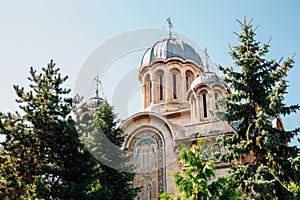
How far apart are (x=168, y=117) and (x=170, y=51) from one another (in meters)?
4.69

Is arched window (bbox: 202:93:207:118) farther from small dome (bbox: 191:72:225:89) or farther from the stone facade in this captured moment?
small dome (bbox: 191:72:225:89)

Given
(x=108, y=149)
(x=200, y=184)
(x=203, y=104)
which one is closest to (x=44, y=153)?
(x=108, y=149)

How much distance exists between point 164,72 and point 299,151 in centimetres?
1267

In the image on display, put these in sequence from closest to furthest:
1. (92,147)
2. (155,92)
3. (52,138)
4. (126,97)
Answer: (52,138) < (92,147) < (126,97) < (155,92)

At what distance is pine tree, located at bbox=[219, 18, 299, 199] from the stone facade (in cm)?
537

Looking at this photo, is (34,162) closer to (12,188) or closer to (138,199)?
(12,188)

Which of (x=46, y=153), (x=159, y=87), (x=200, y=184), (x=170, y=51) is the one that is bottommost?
(x=200, y=184)

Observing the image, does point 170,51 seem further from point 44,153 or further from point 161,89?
point 44,153

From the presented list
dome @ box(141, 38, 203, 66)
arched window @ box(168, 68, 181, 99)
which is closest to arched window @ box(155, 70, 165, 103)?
arched window @ box(168, 68, 181, 99)

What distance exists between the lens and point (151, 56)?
22.6 m

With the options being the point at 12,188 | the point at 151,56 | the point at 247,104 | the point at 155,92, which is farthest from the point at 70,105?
the point at 151,56

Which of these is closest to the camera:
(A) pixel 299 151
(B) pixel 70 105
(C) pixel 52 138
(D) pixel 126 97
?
(A) pixel 299 151

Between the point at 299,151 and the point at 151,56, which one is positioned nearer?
the point at 299,151

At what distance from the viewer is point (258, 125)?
9703mm
